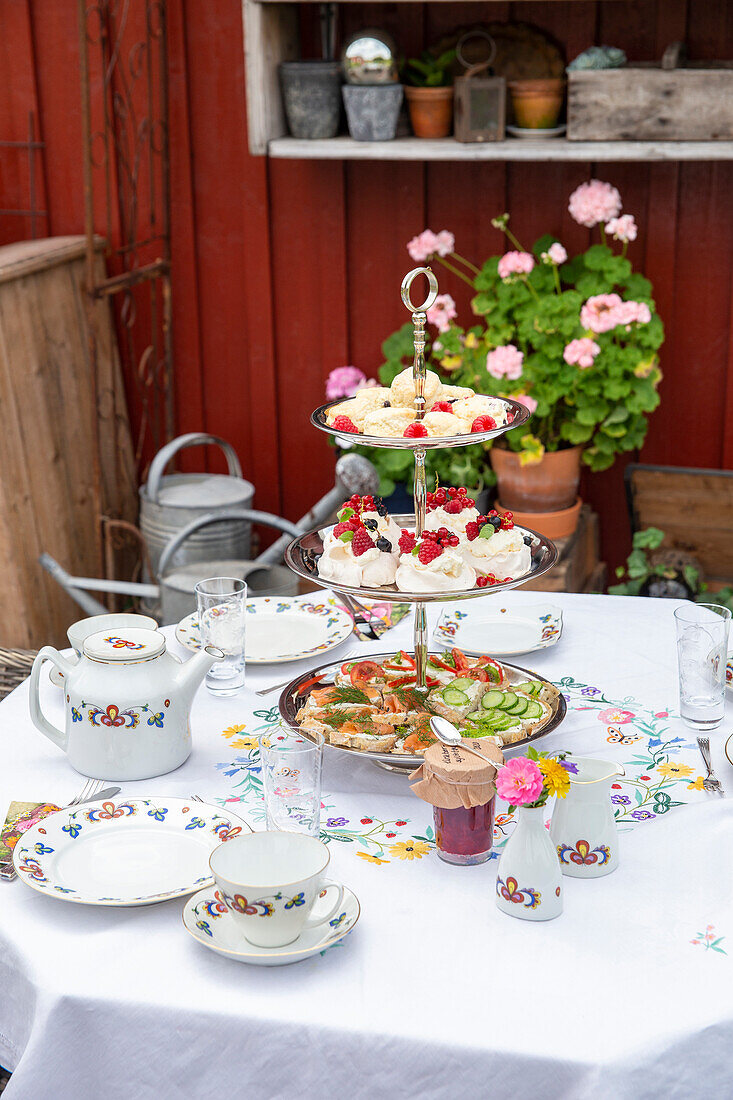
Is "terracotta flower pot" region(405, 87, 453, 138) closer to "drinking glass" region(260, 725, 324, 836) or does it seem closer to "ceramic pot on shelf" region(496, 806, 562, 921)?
"drinking glass" region(260, 725, 324, 836)

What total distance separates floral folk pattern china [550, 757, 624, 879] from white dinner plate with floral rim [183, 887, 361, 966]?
224 millimetres

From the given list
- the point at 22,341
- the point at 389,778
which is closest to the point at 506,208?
the point at 22,341

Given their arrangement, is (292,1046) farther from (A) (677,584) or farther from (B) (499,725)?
(A) (677,584)

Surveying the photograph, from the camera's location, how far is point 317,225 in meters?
3.12

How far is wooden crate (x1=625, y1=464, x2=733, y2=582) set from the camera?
2879 millimetres

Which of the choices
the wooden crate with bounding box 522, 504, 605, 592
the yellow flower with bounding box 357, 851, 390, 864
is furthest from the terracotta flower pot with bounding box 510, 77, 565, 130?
the yellow flower with bounding box 357, 851, 390, 864

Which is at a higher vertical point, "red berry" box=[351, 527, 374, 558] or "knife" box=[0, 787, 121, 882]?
"red berry" box=[351, 527, 374, 558]

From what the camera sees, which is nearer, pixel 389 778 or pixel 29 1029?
pixel 29 1029

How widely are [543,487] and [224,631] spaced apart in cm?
134

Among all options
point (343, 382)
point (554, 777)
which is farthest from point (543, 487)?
point (554, 777)

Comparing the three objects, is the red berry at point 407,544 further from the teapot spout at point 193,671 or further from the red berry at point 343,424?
the teapot spout at point 193,671

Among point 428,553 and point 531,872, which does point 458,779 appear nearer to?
point 531,872

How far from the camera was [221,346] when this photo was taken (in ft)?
10.8

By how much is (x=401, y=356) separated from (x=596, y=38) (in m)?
0.85
